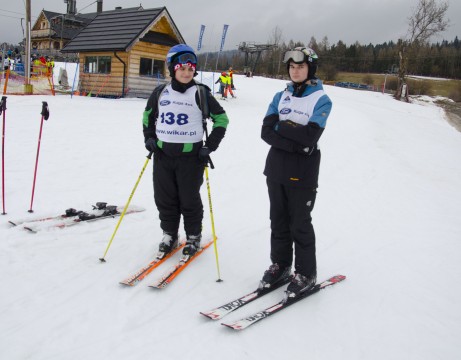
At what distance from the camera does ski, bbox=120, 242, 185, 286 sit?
11.5 feet

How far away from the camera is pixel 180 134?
12.5ft

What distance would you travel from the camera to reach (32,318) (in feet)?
9.59

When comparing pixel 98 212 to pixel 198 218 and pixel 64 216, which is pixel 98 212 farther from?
pixel 198 218

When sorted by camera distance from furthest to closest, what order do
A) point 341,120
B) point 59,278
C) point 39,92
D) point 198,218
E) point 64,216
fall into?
1. point 39,92
2. point 341,120
3. point 64,216
4. point 198,218
5. point 59,278

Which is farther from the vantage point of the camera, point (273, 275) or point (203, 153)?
point (203, 153)

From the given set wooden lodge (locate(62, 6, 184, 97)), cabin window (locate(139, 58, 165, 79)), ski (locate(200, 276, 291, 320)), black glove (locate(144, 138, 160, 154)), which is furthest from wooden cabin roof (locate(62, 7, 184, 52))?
ski (locate(200, 276, 291, 320))

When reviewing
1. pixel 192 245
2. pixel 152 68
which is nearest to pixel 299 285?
pixel 192 245

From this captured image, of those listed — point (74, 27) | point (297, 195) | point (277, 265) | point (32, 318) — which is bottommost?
point (32, 318)

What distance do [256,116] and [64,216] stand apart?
12.1 meters

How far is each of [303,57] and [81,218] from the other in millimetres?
3370

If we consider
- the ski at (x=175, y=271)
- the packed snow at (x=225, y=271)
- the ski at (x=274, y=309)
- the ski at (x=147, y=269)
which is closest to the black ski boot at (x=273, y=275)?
the packed snow at (x=225, y=271)

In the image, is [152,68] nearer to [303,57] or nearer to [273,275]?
[303,57]

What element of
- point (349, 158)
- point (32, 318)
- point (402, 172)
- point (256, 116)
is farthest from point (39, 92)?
point (32, 318)

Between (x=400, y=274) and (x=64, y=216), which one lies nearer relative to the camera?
(x=400, y=274)
